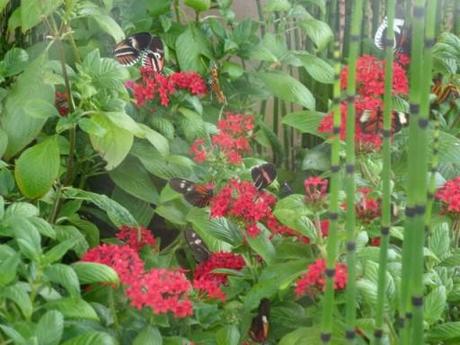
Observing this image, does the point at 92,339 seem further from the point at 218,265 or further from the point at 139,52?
the point at 139,52

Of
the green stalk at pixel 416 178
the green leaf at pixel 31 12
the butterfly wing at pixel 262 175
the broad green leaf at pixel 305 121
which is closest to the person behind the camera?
the green stalk at pixel 416 178

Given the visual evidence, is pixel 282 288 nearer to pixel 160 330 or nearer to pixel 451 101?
pixel 160 330

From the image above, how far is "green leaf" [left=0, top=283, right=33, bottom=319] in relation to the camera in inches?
52.2

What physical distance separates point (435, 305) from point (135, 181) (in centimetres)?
70

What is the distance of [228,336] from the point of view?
1460 mm

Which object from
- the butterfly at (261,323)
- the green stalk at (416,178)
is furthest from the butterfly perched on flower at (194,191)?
the green stalk at (416,178)

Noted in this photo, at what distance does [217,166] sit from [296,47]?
877 mm

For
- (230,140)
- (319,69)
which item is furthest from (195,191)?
(319,69)

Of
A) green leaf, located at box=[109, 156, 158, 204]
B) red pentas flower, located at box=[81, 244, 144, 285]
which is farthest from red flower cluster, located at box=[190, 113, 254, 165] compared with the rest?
red pentas flower, located at box=[81, 244, 144, 285]

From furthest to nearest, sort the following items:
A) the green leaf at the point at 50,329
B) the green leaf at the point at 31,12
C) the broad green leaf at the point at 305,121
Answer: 1. the broad green leaf at the point at 305,121
2. the green leaf at the point at 31,12
3. the green leaf at the point at 50,329

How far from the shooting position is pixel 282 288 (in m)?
1.45

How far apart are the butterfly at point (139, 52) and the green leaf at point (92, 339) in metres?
0.69

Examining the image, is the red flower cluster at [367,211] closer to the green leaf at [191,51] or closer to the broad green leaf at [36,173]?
the broad green leaf at [36,173]

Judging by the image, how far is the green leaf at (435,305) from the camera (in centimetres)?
142
